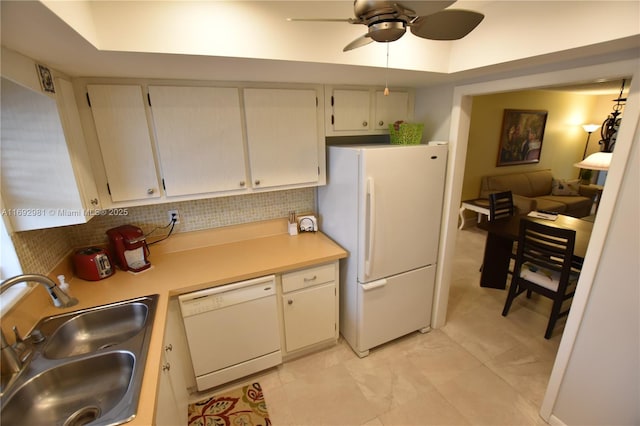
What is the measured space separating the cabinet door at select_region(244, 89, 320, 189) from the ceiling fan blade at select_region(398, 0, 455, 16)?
1242 mm

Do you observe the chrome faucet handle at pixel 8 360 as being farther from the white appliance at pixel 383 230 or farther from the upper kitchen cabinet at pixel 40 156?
the white appliance at pixel 383 230

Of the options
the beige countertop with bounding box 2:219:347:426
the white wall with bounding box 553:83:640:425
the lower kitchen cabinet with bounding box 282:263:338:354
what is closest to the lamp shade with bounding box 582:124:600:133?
the white wall with bounding box 553:83:640:425

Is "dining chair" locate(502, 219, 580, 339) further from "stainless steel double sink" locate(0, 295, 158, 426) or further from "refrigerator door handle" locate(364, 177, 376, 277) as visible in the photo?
"stainless steel double sink" locate(0, 295, 158, 426)

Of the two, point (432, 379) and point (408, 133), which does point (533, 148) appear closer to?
point (408, 133)

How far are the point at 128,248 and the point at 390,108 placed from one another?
2.12m

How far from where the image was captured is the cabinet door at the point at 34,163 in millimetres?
1283

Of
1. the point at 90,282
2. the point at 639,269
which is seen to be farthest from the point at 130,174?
the point at 639,269

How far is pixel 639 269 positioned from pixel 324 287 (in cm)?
165

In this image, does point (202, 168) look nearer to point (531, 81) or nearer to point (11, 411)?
point (11, 411)

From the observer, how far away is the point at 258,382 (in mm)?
2047

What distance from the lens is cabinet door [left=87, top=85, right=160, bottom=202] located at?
5.15ft

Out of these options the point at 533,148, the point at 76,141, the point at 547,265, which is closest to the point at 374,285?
the point at 547,265

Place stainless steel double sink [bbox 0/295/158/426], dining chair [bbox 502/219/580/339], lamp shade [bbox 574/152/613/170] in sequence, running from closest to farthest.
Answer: stainless steel double sink [bbox 0/295/158/426] → dining chair [bbox 502/219/580/339] → lamp shade [bbox 574/152/613/170]

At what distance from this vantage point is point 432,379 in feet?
6.76
